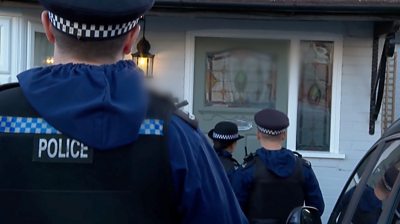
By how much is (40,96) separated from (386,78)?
696 cm

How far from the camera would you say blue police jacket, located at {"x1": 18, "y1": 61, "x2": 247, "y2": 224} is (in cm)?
183

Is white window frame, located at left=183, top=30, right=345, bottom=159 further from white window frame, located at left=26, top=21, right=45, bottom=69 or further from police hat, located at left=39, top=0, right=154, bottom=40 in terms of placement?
police hat, located at left=39, top=0, right=154, bottom=40

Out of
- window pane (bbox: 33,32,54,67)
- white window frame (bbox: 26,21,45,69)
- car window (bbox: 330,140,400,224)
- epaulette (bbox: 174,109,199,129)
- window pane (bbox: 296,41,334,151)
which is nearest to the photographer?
epaulette (bbox: 174,109,199,129)

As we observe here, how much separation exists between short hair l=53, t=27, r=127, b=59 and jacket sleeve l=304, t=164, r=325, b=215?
3.45 m

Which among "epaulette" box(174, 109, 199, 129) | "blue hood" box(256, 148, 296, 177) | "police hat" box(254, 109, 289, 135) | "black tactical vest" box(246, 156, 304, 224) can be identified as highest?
"epaulette" box(174, 109, 199, 129)

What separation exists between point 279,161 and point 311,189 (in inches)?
13.0

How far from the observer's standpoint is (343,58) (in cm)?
797

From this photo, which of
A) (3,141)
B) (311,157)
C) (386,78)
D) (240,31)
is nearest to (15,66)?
(240,31)

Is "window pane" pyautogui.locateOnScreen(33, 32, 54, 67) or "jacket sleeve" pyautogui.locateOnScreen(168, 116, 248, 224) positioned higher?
"window pane" pyautogui.locateOnScreen(33, 32, 54, 67)

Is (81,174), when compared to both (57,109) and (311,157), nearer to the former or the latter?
(57,109)

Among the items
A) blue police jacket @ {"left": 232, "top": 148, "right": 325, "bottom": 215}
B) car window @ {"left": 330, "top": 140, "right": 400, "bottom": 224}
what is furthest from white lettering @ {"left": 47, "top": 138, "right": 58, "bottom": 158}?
blue police jacket @ {"left": 232, "top": 148, "right": 325, "bottom": 215}

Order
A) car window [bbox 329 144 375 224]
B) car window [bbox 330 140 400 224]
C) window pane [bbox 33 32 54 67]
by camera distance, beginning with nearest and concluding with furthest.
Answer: car window [bbox 330 140 400 224]
car window [bbox 329 144 375 224]
window pane [bbox 33 32 54 67]

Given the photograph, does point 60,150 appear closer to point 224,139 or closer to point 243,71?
point 224,139

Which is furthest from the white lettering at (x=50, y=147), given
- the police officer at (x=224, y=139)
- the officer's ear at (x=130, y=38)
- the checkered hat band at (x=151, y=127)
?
the police officer at (x=224, y=139)
